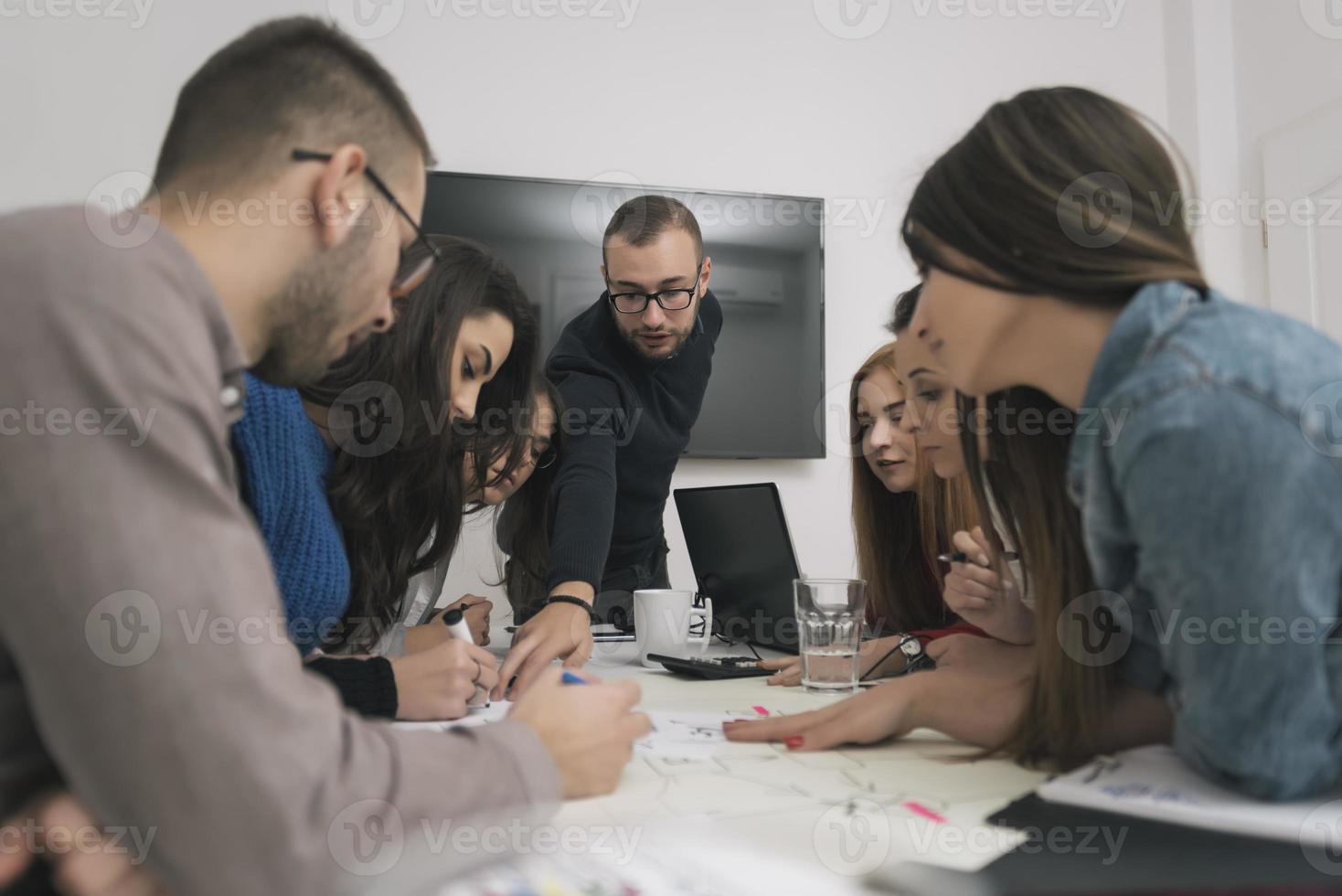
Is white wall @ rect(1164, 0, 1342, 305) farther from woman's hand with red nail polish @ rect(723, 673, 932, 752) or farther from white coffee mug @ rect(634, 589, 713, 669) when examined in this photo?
woman's hand with red nail polish @ rect(723, 673, 932, 752)

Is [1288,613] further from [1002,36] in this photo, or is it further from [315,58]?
[1002,36]

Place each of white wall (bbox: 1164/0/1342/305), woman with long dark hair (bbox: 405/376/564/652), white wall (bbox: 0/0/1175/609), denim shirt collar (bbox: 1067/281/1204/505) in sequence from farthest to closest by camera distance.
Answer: white wall (bbox: 1164/0/1342/305) → white wall (bbox: 0/0/1175/609) → woman with long dark hair (bbox: 405/376/564/652) → denim shirt collar (bbox: 1067/281/1204/505)

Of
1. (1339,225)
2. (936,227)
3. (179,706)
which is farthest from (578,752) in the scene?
(1339,225)

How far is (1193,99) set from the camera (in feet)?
11.6

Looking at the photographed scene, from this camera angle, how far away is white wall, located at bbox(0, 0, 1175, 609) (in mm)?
2727

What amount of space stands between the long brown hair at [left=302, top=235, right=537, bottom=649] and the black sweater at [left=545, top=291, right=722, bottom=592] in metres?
0.35

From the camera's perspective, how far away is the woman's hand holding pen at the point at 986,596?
124 centimetres

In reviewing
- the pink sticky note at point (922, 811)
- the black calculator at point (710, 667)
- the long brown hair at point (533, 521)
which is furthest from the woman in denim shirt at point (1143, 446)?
the long brown hair at point (533, 521)

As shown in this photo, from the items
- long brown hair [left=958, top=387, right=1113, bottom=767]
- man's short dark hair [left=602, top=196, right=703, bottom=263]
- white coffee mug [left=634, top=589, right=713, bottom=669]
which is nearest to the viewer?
long brown hair [left=958, top=387, right=1113, bottom=767]

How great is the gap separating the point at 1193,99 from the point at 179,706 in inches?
156

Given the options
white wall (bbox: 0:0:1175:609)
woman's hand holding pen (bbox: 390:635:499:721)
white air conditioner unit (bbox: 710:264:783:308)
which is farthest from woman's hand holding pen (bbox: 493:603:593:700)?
white air conditioner unit (bbox: 710:264:783:308)

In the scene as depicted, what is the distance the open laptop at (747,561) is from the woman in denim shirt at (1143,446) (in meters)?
0.68

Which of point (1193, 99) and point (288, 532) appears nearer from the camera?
point (288, 532)

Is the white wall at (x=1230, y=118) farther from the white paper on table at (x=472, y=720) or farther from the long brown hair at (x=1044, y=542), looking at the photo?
the white paper on table at (x=472, y=720)
